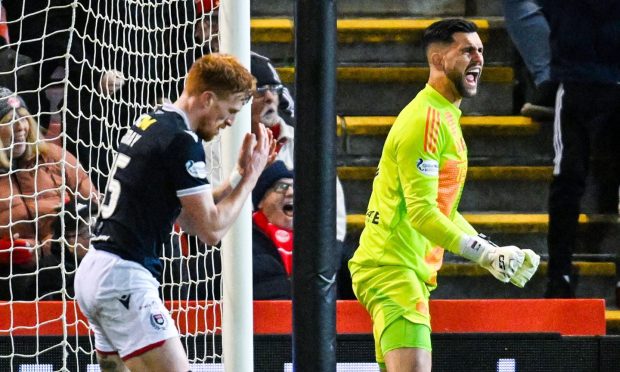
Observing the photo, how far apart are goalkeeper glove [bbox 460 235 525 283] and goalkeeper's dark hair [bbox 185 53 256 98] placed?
3.06 ft

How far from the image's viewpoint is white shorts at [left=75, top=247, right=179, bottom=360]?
4.24m

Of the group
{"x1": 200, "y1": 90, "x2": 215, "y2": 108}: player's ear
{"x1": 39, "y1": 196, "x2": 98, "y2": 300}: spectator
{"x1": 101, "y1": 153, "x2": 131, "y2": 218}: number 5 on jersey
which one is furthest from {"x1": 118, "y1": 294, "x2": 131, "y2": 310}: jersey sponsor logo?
{"x1": 39, "y1": 196, "x2": 98, "y2": 300}: spectator

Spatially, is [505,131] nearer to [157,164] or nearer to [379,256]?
[379,256]

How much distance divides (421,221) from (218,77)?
890 mm

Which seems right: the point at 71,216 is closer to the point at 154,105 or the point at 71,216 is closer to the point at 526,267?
the point at 154,105

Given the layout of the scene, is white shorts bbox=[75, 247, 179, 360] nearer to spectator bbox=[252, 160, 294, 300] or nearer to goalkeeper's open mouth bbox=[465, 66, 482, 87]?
goalkeeper's open mouth bbox=[465, 66, 482, 87]

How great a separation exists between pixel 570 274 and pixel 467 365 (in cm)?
106

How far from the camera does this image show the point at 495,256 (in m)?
4.61

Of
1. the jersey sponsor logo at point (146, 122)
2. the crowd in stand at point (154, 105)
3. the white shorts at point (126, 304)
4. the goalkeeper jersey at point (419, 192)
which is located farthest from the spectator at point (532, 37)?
the white shorts at point (126, 304)

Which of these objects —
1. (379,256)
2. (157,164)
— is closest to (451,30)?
(379,256)

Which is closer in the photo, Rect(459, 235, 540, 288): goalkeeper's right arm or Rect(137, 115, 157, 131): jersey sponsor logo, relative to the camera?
Rect(137, 115, 157, 131): jersey sponsor logo

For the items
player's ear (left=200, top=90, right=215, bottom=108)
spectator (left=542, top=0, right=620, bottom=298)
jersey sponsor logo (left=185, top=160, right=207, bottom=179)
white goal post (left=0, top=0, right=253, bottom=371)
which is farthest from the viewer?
spectator (left=542, top=0, right=620, bottom=298)

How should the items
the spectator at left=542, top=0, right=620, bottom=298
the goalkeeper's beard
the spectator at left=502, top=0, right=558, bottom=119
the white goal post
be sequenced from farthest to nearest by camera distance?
the spectator at left=502, top=0, right=558, bottom=119 → the spectator at left=542, top=0, right=620, bottom=298 → the white goal post → the goalkeeper's beard

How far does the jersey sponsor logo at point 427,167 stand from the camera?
473 centimetres
